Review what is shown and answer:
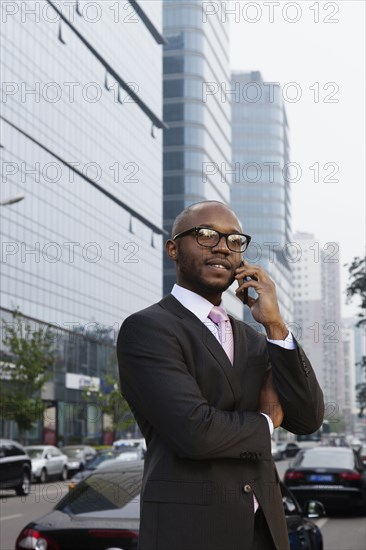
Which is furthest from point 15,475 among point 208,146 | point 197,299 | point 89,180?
point 208,146

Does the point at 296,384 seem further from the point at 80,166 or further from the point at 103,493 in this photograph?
the point at 80,166

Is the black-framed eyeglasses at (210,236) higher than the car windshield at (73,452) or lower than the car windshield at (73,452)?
higher

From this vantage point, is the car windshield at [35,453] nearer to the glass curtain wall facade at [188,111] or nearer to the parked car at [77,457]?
the parked car at [77,457]

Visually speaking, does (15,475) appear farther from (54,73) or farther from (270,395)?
(54,73)

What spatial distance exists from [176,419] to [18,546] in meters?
4.58

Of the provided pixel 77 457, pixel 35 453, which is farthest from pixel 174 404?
pixel 77 457

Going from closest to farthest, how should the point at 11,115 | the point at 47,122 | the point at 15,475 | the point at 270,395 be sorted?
the point at 270,395
the point at 15,475
the point at 11,115
the point at 47,122

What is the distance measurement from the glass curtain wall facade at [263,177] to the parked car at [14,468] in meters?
116

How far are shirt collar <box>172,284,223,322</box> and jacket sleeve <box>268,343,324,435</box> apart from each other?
9.1 inches

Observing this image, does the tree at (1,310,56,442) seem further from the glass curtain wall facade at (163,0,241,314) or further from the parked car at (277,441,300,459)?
the glass curtain wall facade at (163,0,241,314)

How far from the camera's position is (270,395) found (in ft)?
9.87

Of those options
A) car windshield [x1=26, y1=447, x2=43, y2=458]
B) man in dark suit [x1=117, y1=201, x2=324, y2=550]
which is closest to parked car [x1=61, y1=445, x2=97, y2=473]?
car windshield [x1=26, y1=447, x2=43, y2=458]

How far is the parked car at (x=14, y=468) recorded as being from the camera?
88.4ft

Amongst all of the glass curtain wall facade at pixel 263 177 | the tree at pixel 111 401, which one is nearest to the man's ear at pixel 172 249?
the tree at pixel 111 401
